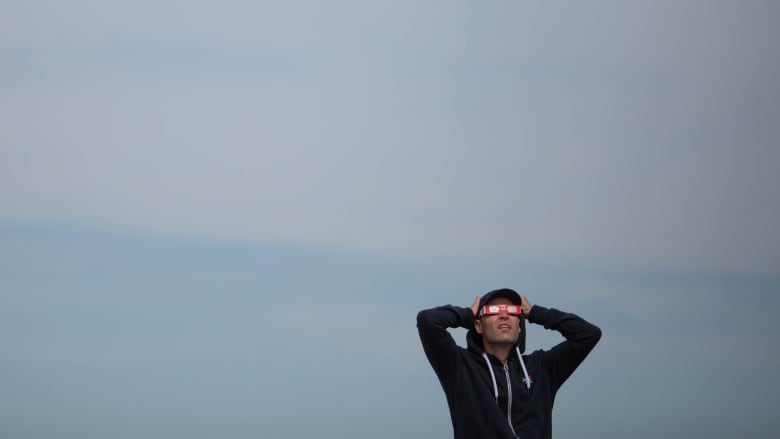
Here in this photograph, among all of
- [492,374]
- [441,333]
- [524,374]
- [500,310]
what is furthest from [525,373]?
[441,333]

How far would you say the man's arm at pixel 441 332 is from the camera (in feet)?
11.2

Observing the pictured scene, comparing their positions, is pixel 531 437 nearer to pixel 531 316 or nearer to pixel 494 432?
pixel 494 432

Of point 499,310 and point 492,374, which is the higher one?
point 499,310

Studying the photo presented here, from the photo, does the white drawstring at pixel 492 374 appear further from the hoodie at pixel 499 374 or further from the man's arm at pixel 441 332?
the man's arm at pixel 441 332

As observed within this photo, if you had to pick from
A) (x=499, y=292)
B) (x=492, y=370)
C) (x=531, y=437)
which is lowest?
(x=531, y=437)

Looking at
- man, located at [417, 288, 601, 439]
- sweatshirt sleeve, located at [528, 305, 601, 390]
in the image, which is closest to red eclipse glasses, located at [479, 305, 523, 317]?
man, located at [417, 288, 601, 439]

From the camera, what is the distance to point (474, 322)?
11.8 feet

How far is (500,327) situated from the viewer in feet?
11.5

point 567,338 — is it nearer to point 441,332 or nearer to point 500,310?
point 500,310

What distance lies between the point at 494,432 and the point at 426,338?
0.38m

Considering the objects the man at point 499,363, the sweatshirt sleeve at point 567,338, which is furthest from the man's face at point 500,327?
the sweatshirt sleeve at point 567,338

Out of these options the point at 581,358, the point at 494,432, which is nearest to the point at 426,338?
the point at 494,432

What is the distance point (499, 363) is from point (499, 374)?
0.04 metres

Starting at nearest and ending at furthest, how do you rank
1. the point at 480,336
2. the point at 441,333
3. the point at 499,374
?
the point at 441,333 → the point at 499,374 → the point at 480,336
